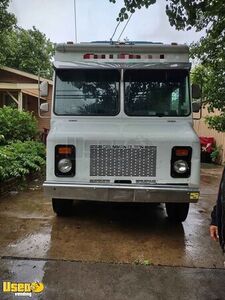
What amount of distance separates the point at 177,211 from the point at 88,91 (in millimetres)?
2453

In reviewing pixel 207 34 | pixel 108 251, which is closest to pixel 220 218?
pixel 108 251

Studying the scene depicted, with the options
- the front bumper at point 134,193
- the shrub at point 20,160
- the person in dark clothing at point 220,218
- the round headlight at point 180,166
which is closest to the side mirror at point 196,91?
the round headlight at point 180,166

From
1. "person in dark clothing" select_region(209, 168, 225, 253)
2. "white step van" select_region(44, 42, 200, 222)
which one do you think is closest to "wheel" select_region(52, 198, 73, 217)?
"white step van" select_region(44, 42, 200, 222)

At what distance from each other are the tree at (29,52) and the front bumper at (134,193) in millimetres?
32455

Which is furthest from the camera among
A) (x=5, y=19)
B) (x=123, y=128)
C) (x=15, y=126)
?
(x=5, y=19)

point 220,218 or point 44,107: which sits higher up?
point 44,107

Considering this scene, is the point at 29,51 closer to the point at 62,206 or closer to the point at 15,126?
the point at 15,126

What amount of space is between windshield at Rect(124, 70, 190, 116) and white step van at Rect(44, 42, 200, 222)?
0.02 metres

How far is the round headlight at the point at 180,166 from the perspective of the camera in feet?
17.7

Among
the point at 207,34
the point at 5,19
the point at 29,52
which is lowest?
the point at 207,34

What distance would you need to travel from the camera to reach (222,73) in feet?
36.9

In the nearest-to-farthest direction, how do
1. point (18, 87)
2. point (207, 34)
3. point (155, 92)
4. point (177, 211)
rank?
point (155, 92)
point (177, 211)
point (207, 34)
point (18, 87)

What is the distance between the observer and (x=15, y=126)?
490 inches

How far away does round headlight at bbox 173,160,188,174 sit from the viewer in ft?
17.7
